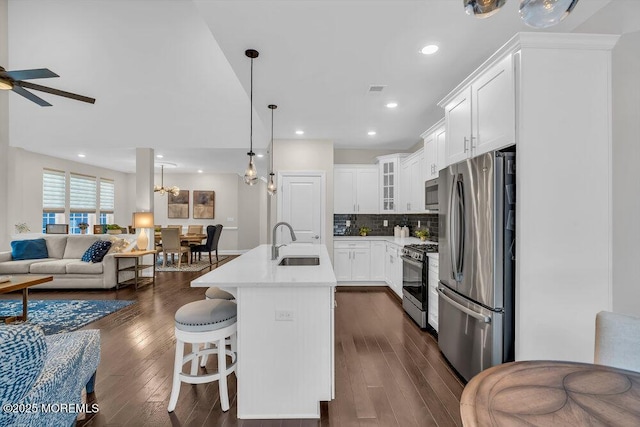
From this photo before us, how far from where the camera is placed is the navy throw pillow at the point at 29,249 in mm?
5355

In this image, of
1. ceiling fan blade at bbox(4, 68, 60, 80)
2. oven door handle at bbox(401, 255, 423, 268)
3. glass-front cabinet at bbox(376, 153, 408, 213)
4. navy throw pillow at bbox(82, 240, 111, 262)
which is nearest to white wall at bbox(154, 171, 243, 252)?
navy throw pillow at bbox(82, 240, 111, 262)

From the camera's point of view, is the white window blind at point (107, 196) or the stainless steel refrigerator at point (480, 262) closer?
the stainless steel refrigerator at point (480, 262)

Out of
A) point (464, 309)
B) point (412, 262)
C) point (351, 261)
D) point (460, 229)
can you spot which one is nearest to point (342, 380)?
point (464, 309)

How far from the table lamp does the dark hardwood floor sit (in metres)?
2.09

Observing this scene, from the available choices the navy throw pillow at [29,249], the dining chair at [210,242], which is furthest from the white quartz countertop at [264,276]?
the dining chair at [210,242]

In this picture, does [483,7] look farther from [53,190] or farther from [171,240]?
[53,190]

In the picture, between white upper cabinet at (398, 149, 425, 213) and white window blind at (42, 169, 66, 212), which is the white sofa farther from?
white upper cabinet at (398, 149, 425, 213)

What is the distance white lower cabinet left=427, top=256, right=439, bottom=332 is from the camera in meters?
3.22

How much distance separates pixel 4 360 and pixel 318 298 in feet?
4.61

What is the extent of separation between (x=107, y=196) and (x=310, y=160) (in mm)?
7722

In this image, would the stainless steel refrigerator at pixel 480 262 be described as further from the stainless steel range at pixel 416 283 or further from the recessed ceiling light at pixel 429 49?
the recessed ceiling light at pixel 429 49

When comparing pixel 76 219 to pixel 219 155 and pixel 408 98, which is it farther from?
pixel 408 98

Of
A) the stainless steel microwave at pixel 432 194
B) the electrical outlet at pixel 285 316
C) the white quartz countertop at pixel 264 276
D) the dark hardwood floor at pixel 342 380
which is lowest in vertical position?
the dark hardwood floor at pixel 342 380

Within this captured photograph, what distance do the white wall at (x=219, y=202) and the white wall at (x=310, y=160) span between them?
209 inches
